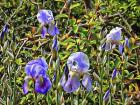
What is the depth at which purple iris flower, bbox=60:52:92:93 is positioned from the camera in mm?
2277

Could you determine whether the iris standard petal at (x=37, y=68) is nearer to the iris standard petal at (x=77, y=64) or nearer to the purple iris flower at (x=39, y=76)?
the purple iris flower at (x=39, y=76)

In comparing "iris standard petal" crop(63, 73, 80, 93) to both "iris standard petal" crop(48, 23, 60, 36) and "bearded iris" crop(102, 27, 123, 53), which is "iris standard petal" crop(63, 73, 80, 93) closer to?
"bearded iris" crop(102, 27, 123, 53)

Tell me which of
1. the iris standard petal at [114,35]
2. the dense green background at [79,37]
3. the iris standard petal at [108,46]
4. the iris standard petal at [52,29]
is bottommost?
the dense green background at [79,37]

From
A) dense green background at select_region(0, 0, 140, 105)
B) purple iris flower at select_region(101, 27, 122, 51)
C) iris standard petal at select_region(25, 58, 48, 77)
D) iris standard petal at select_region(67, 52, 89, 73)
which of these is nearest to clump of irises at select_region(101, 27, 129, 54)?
purple iris flower at select_region(101, 27, 122, 51)

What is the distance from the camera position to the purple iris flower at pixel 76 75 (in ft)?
7.47

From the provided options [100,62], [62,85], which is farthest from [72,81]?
[100,62]

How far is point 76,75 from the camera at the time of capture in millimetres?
2307

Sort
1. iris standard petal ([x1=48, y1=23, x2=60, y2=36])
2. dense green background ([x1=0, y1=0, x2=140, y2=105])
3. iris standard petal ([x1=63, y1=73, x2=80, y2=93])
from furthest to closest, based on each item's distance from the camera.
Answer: dense green background ([x1=0, y1=0, x2=140, y2=105]) → iris standard petal ([x1=48, y1=23, x2=60, y2=36]) → iris standard petal ([x1=63, y1=73, x2=80, y2=93])

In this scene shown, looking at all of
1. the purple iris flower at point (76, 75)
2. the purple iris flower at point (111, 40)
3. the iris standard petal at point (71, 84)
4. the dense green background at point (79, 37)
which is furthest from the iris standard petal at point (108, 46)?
the dense green background at point (79, 37)

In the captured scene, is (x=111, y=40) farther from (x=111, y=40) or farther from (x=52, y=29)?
(x=52, y=29)

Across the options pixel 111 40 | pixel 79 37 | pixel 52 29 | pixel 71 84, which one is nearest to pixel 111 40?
pixel 111 40

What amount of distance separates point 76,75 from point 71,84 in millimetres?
54

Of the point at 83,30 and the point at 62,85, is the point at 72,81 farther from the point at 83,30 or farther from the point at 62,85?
the point at 83,30

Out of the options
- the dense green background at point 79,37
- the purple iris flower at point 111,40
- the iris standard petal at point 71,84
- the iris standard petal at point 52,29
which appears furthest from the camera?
the dense green background at point 79,37
